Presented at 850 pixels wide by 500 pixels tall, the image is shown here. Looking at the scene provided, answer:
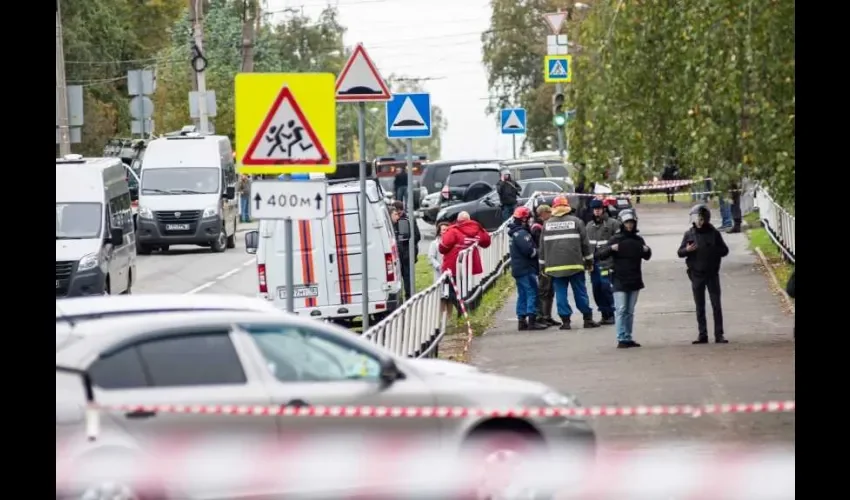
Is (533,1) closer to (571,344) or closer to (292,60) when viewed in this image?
Answer: (292,60)

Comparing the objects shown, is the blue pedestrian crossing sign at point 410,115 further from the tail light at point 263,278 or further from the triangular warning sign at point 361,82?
the tail light at point 263,278

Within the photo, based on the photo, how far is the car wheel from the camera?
33.3 feet

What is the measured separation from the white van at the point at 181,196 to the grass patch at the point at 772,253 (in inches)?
501

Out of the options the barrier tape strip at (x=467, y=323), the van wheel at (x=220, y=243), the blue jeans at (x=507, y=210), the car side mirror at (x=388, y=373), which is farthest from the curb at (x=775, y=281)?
the van wheel at (x=220, y=243)

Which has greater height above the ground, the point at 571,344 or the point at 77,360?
the point at 77,360

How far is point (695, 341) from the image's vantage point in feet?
66.9

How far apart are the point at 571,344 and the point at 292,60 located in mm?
94913

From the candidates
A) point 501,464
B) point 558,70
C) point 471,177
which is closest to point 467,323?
point 501,464

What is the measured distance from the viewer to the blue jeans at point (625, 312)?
1995 cm

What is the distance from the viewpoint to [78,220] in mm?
27750

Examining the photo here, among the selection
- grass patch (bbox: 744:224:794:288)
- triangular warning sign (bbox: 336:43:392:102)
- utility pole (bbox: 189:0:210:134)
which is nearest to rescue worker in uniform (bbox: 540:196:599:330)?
grass patch (bbox: 744:224:794:288)

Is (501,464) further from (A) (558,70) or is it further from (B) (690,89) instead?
(A) (558,70)
